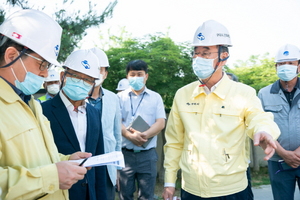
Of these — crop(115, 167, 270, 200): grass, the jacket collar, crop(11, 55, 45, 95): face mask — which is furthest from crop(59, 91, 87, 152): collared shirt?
crop(115, 167, 270, 200): grass

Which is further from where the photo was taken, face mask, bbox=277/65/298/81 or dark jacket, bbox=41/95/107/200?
face mask, bbox=277/65/298/81

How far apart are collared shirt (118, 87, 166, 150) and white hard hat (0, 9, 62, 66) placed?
10.3ft

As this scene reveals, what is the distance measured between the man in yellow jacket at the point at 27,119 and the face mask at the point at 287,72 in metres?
3.46

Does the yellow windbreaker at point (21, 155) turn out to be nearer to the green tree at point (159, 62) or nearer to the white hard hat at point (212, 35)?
the white hard hat at point (212, 35)

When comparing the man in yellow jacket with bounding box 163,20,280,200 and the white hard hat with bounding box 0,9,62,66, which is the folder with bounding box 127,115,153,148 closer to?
the man in yellow jacket with bounding box 163,20,280,200

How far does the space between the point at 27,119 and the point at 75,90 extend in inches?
50.0

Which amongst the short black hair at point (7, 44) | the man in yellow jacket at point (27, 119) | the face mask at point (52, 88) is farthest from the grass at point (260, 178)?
the short black hair at point (7, 44)

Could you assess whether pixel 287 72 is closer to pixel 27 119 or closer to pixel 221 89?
pixel 221 89

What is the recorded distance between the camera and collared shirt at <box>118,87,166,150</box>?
212 inches

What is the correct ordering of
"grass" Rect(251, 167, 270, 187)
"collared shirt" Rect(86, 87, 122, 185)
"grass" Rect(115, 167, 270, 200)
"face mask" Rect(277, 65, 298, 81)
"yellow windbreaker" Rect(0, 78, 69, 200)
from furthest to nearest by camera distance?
1. "grass" Rect(251, 167, 270, 187)
2. "grass" Rect(115, 167, 270, 200)
3. "face mask" Rect(277, 65, 298, 81)
4. "collared shirt" Rect(86, 87, 122, 185)
5. "yellow windbreaker" Rect(0, 78, 69, 200)

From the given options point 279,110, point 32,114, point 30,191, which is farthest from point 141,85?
point 30,191

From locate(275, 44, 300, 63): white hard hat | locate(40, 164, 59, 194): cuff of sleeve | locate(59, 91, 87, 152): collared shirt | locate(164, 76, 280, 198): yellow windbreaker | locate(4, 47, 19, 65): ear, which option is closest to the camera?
locate(40, 164, 59, 194): cuff of sleeve

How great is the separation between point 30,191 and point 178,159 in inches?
67.5

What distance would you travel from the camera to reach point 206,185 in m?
2.82
